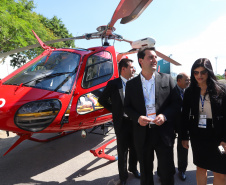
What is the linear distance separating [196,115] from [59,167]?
8.45 ft

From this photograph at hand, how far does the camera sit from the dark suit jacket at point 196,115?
64.3 inches

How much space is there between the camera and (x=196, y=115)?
1.79m

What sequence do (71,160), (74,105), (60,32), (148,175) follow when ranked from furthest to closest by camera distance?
(60,32), (71,160), (74,105), (148,175)

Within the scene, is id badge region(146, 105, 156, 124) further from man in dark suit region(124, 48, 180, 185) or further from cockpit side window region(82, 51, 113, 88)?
cockpit side window region(82, 51, 113, 88)

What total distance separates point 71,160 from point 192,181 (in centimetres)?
224

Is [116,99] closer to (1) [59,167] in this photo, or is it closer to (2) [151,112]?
(2) [151,112]

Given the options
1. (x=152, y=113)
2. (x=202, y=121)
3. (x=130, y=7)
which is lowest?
(x=202, y=121)

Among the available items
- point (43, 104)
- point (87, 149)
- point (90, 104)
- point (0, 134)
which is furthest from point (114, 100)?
point (0, 134)

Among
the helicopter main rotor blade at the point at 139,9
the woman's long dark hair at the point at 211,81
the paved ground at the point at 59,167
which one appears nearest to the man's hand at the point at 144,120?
the woman's long dark hair at the point at 211,81

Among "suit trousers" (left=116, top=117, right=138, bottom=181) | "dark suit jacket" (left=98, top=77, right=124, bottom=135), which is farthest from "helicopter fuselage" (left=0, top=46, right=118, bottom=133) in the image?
"suit trousers" (left=116, top=117, right=138, bottom=181)

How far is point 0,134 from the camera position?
4910 millimetres

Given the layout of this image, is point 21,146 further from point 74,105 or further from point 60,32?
point 60,32

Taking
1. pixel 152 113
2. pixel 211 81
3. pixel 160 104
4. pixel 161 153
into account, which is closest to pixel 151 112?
pixel 152 113

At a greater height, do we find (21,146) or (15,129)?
(15,129)
